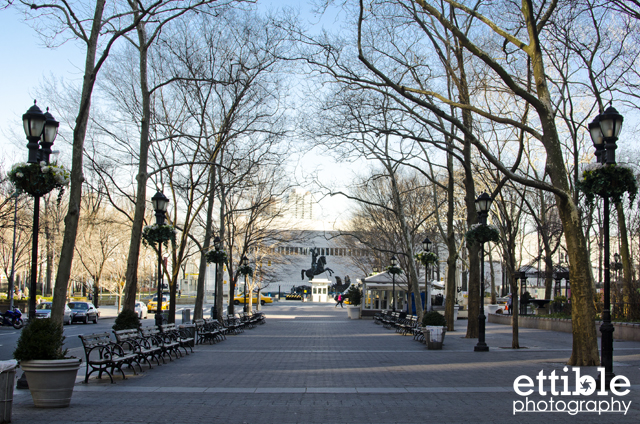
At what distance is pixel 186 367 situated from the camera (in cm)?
1431

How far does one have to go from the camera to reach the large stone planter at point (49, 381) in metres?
8.72

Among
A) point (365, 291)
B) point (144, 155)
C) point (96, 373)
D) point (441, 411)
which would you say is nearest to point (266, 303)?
point (365, 291)

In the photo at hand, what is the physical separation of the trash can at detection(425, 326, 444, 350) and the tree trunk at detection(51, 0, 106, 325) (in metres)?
11.2

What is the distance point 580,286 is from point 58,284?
11587 mm

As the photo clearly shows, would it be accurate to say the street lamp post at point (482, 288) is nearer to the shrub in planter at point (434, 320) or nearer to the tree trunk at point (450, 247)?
the shrub in planter at point (434, 320)

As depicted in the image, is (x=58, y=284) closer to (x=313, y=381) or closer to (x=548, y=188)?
(x=313, y=381)

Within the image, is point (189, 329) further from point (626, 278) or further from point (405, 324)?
point (626, 278)

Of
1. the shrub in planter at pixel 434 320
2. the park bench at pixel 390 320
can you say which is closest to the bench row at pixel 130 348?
the shrub in planter at pixel 434 320

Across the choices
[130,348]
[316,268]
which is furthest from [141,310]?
[316,268]

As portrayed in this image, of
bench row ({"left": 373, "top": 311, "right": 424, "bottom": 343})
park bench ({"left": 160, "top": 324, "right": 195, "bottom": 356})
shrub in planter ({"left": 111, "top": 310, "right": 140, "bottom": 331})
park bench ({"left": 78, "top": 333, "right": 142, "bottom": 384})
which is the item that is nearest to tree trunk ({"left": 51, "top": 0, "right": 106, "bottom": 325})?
park bench ({"left": 78, "top": 333, "right": 142, "bottom": 384})

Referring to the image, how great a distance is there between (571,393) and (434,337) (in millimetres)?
9165

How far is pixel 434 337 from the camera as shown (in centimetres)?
1916

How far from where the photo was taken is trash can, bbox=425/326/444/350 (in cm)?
1914

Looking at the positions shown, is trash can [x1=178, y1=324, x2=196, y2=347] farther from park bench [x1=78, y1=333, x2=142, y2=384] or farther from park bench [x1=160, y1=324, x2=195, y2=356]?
park bench [x1=78, y1=333, x2=142, y2=384]
